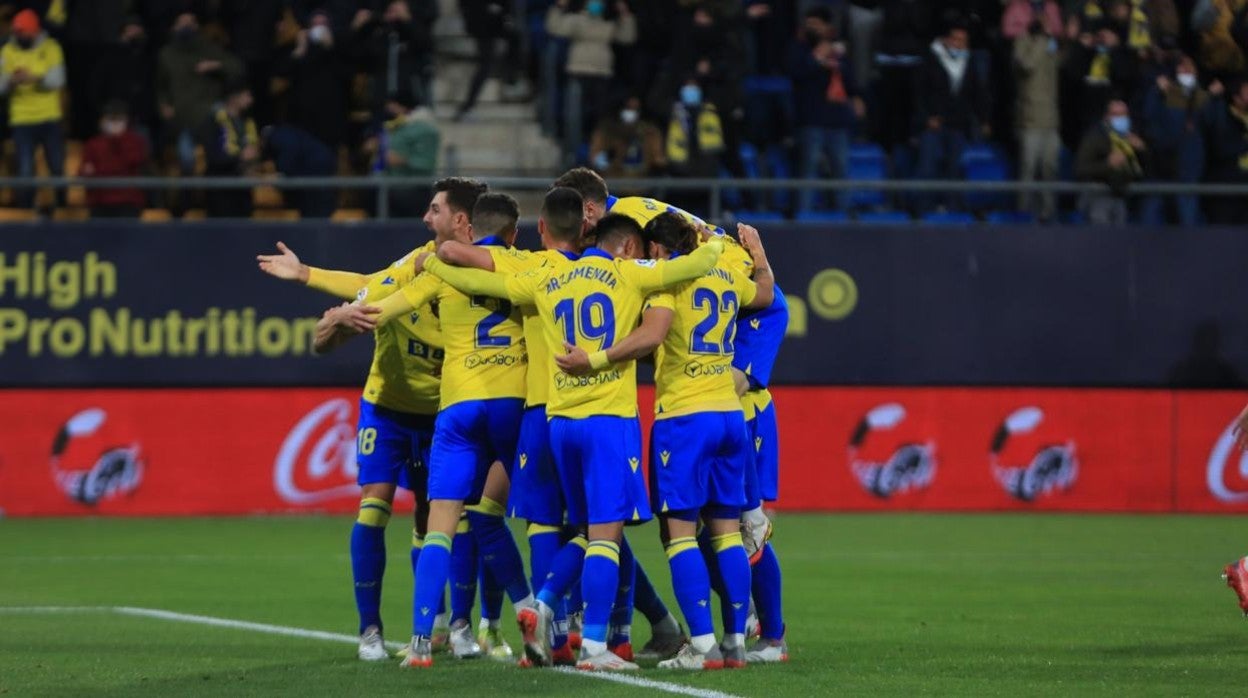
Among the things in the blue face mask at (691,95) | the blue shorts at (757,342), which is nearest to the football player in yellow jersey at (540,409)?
the blue shorts at (757,342)

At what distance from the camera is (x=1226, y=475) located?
69.1ft

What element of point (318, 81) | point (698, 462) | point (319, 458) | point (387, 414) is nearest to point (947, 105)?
point (318, 81)

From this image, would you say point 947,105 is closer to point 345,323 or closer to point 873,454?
point 873,454

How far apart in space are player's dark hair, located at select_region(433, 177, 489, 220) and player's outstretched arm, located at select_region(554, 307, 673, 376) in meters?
1.05

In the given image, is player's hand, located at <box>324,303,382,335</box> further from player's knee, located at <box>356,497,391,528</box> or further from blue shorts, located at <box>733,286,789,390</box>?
blue shorts, located at <box>733,286,789,390</box>

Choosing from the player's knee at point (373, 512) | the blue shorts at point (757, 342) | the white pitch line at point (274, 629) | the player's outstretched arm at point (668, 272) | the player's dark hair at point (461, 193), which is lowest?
the white pitch line at point (274, 629)

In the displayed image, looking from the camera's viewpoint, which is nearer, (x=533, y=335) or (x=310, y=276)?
(x=533, y=335)

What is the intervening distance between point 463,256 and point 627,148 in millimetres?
12016

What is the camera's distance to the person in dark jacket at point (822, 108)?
72.4ft

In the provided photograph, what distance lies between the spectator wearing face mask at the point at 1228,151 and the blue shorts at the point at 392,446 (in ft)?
42.5

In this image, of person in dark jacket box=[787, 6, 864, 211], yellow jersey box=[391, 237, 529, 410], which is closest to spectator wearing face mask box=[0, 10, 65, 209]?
person in dark jacket box=[787, 6, 864, 211]

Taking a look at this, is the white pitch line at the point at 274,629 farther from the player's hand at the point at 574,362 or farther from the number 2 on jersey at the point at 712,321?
the number 2 on jersey at the point at 712,321

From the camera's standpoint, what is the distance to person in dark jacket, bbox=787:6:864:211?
72.4 feet

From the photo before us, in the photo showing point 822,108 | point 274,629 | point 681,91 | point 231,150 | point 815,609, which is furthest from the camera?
point 681,91
